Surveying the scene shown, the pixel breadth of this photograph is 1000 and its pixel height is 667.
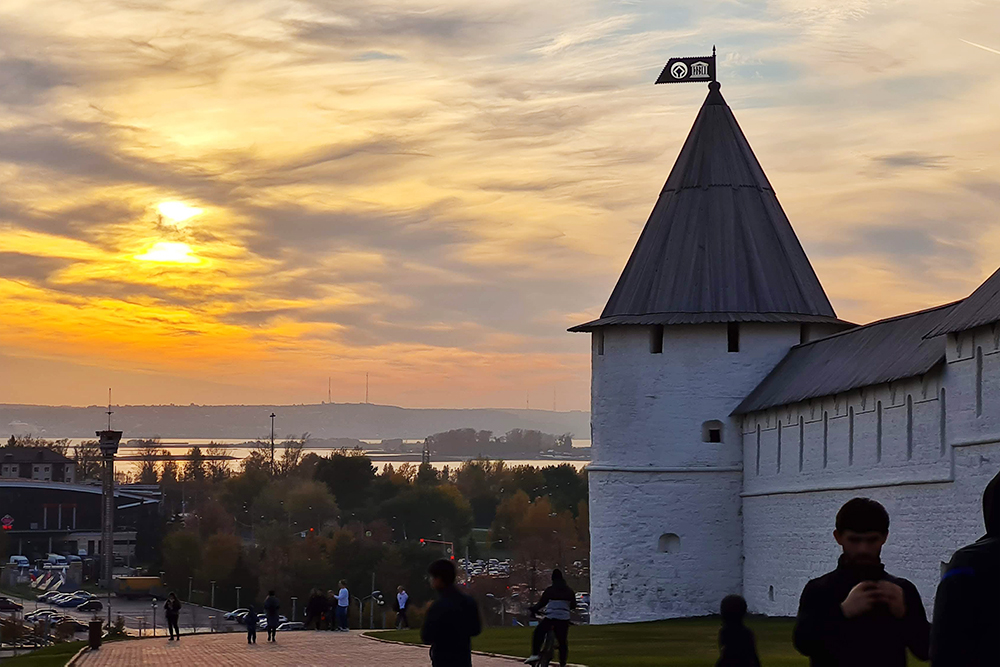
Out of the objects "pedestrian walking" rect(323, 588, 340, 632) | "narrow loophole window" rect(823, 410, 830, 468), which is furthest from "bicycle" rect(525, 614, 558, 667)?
"pedestrian walking" rect(323, 588, 340, 632)

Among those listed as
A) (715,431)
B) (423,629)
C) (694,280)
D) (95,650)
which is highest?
(694,280)

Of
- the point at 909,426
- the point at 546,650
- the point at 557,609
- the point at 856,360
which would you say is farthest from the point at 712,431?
the point at 557,609

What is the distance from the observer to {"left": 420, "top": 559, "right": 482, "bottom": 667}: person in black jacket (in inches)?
355

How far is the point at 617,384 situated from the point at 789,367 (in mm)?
4418

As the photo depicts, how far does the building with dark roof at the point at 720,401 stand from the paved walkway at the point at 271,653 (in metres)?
9.29

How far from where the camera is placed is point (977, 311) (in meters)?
23.1

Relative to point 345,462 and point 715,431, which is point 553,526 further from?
point 715,431

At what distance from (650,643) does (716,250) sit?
14514mm

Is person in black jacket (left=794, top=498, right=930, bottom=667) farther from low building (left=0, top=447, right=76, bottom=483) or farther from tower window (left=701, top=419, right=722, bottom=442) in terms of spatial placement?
low building (left=0, top=447, right=76, bottom=483)

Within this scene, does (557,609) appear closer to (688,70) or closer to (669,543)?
(669,543)

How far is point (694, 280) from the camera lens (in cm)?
3594

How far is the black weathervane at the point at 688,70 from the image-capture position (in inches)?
1554

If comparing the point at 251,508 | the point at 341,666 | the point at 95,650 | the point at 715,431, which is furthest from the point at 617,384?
the point at 251,508

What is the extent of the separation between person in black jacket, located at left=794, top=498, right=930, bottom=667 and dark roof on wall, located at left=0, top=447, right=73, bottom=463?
151 meters
